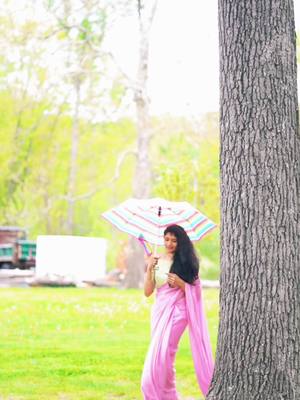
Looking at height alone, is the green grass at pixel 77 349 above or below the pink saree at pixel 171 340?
below

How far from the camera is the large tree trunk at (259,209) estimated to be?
584cm

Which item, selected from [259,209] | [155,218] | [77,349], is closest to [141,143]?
[77,349]

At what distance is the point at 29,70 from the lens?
4100 cm

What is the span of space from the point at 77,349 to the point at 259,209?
564cm

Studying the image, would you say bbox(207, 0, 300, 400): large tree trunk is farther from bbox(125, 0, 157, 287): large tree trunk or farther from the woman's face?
bbox(125, 0, 157, 287): large tree trunk

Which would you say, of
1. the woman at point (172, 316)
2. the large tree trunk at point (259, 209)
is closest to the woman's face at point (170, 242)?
the woman at point (172, 316)

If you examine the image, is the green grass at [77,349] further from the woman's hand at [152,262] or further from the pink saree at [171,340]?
the woman's hand at [152,262]

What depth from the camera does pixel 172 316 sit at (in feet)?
23.8

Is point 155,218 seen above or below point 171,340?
above

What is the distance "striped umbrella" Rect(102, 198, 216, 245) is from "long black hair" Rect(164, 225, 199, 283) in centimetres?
49

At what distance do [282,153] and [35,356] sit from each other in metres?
5.38

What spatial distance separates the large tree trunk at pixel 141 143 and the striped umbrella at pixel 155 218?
59.0ft

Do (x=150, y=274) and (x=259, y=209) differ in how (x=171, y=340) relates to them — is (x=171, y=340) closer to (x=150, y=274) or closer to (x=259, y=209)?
(x=150, y=274)

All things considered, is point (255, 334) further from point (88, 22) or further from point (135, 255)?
point (88, 22)
